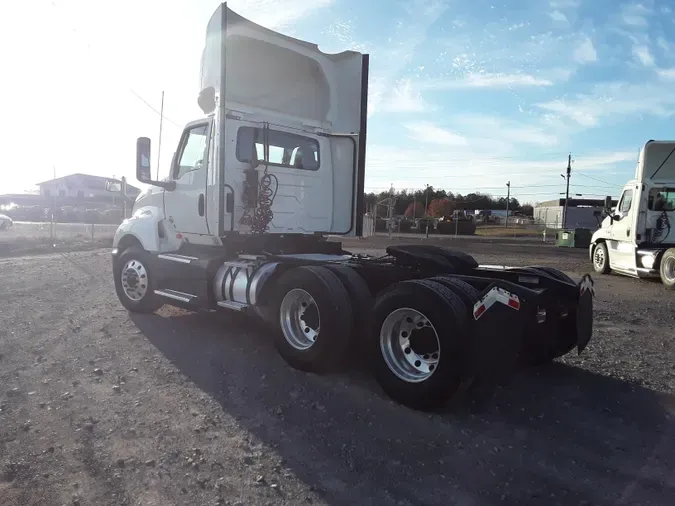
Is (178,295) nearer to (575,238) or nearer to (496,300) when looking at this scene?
(496,300)

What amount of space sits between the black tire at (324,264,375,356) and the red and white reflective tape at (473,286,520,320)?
1.14 m

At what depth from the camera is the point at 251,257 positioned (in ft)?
21.9

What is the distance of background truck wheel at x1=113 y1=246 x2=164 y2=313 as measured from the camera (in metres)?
7.91

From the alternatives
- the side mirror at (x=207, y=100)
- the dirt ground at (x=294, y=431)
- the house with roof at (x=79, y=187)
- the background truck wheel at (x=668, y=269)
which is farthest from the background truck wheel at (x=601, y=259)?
the house with roof at (x=79, y=187)

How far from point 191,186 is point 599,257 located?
13.9 meters

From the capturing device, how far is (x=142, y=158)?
7453 mm

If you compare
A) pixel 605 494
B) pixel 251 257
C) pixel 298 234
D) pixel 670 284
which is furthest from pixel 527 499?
pixel 670 284

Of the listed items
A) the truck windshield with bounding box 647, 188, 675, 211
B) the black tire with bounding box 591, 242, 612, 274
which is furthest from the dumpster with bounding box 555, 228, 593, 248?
the truck windshield with bounding box 647, 188, 675, 211

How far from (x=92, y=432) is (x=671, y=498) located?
12.7ft

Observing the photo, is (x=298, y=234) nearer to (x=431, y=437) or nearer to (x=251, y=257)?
(x=251, y=257)

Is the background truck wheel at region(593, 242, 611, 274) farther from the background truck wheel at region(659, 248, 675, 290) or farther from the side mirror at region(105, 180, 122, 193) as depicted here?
the side mirror at region(105, 180, 122, 193)

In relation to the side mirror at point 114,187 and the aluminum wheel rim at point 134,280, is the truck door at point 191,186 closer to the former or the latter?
the aluminum wheel rim at point 134,280

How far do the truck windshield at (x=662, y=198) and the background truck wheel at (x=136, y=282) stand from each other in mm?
13067

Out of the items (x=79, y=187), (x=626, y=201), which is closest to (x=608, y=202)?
(x=626, y=201)
